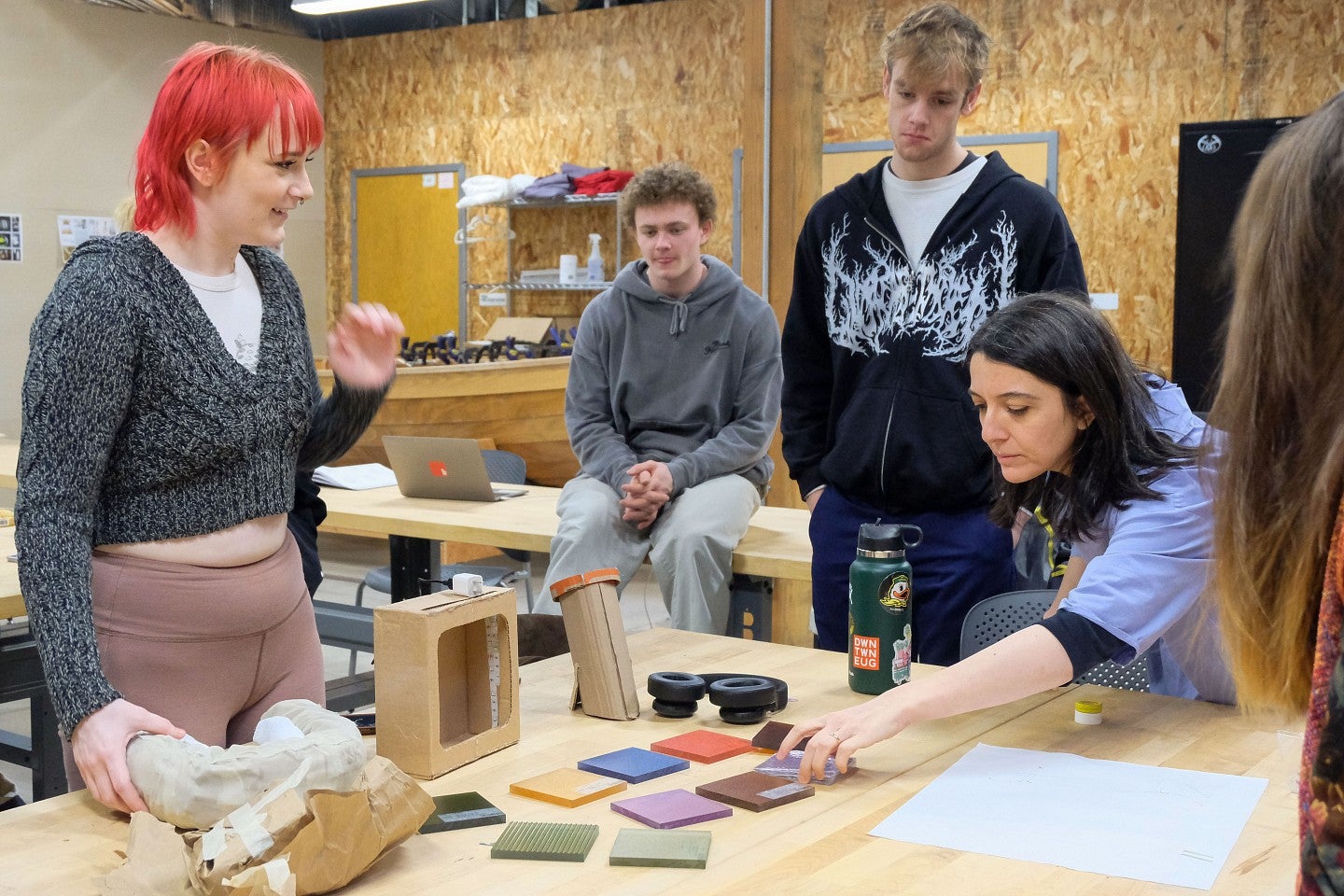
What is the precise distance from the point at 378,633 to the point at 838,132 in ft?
22.8

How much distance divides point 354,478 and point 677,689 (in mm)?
2640

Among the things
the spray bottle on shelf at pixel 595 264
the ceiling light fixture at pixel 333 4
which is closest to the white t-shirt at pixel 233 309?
the spray bottle on shelf at pixel 595 264

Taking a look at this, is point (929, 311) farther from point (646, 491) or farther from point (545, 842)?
point (545, 842)

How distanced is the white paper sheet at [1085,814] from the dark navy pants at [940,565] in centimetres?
94

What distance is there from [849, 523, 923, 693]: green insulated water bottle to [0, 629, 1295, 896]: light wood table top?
0.06m

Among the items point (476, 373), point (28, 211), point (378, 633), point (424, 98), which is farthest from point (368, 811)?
point (424, 98)

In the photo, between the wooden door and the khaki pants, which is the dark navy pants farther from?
the wooden door

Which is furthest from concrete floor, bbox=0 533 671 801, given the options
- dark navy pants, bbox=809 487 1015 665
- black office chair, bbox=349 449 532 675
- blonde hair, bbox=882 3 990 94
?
blonde hair, bbox=882 3 990 94

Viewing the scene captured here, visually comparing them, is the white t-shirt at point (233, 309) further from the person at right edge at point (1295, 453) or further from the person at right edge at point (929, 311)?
the person at right edge at point (929, 311)

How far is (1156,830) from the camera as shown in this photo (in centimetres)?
138

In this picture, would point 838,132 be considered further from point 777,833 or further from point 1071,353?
point 777,833

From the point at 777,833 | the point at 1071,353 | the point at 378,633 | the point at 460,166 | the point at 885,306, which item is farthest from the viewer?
the point at 460,166

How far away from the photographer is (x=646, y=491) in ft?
11.0

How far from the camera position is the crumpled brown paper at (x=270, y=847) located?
1.15 meters
